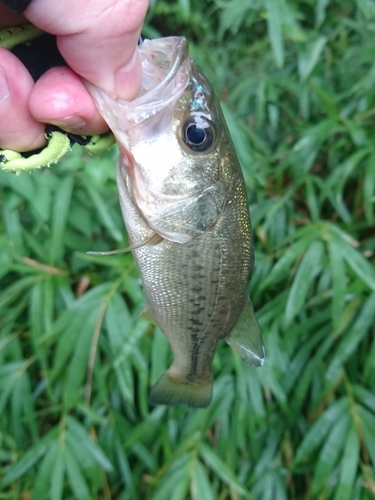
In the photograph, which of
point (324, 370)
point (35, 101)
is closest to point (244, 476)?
point (324, 370)

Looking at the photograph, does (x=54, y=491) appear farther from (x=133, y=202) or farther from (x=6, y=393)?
(x=133, y=202)

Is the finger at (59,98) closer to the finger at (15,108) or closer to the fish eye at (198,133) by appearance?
the finger at (15,108)

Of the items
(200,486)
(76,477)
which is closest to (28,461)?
(76,477)

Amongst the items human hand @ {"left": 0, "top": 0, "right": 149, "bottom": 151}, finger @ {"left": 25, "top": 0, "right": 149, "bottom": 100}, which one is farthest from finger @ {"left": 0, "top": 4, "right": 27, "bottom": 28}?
finger @ {"left": 25, "top": 0, "right": 149, "bottom": 100}

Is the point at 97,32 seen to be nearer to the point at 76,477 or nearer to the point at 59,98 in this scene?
the point at 59,98

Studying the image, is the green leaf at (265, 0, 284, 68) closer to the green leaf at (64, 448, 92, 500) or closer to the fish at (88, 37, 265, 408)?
the fish at (88, 37, 265, 408)

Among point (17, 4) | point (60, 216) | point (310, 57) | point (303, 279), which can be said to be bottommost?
point (303, 279)
